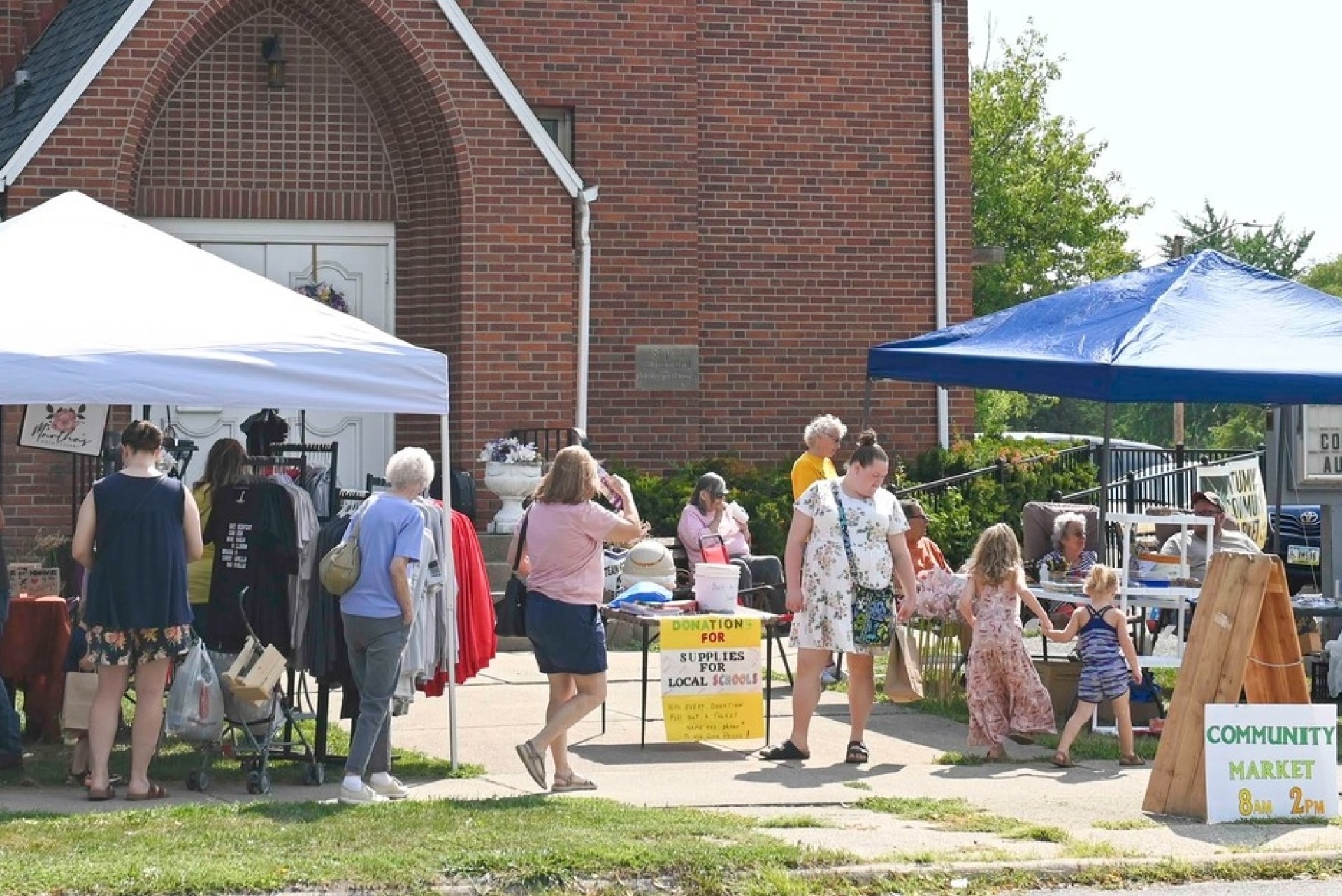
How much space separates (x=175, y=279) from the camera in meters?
10.4

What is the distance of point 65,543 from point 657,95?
24.0ft

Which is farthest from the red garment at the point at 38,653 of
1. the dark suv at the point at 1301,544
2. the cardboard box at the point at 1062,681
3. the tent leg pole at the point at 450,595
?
the dark suv at the point at 1301,544

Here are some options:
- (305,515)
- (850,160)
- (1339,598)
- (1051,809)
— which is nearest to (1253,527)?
(1339,598)

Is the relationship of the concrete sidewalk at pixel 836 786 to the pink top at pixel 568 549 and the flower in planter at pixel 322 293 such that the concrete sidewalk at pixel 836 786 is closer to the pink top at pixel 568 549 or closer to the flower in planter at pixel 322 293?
the pink top at pixel 568 549

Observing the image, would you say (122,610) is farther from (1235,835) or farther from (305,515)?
(1235,835)

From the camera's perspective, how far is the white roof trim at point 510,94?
56.8 feet

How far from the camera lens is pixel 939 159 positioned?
20391 mm

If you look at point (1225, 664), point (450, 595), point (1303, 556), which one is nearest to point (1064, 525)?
point (1225, 664)

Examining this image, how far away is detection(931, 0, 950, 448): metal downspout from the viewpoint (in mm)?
20375

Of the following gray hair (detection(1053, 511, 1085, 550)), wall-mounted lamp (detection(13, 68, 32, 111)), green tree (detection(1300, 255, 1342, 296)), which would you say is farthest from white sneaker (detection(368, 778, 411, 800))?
green tree (detection(1300, 255, 1342, 296))

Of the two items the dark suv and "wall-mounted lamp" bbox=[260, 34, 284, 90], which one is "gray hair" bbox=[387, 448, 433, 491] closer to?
"wall-mounted lamp" bbox=[260, 34, 284, 90]

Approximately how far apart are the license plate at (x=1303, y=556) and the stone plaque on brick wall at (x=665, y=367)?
5.72 meters

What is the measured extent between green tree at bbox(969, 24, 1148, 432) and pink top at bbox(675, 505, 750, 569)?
99.6 ft

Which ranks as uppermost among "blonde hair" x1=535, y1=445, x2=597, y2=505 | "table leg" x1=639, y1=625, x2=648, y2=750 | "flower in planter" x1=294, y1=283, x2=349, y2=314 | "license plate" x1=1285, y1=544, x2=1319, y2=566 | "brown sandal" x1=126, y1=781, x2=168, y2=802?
"flower in planter" x1=294, y1=283, x2=349, y2=314
